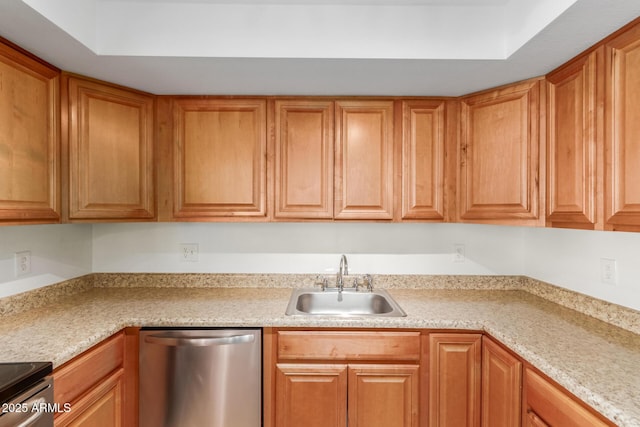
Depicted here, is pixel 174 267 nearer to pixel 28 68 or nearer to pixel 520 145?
pixel 28 68

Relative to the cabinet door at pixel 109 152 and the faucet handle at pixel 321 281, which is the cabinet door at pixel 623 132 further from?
the cabinet door at pixel 109 152

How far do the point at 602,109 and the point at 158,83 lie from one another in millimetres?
2048

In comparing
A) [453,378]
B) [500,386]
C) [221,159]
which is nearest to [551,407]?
[500,386]

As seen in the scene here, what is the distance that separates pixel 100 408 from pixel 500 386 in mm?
1693

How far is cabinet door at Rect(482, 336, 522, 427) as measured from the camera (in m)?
1.27

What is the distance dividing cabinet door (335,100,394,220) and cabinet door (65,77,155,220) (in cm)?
111

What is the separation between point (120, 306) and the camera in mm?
1670

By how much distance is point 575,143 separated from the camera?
138 centimetres

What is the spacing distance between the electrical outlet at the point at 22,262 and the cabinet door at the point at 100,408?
739 mm

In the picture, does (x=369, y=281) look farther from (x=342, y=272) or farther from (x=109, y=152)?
(x=109, y=152)

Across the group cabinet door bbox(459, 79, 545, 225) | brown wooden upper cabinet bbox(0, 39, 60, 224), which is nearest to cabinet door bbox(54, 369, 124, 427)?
brown wooden upper cabinet bbox(0, 39, 60, 224)

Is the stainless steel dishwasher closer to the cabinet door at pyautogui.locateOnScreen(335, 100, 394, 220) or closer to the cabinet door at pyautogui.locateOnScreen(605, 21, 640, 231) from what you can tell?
the cabinet door at pyautogui.locateOnScreen(335, 100, 394, 220)

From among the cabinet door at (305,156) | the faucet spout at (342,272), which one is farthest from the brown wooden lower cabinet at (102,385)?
the faucet spout at (342,272)

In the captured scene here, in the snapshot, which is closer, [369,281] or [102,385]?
[102,385]
